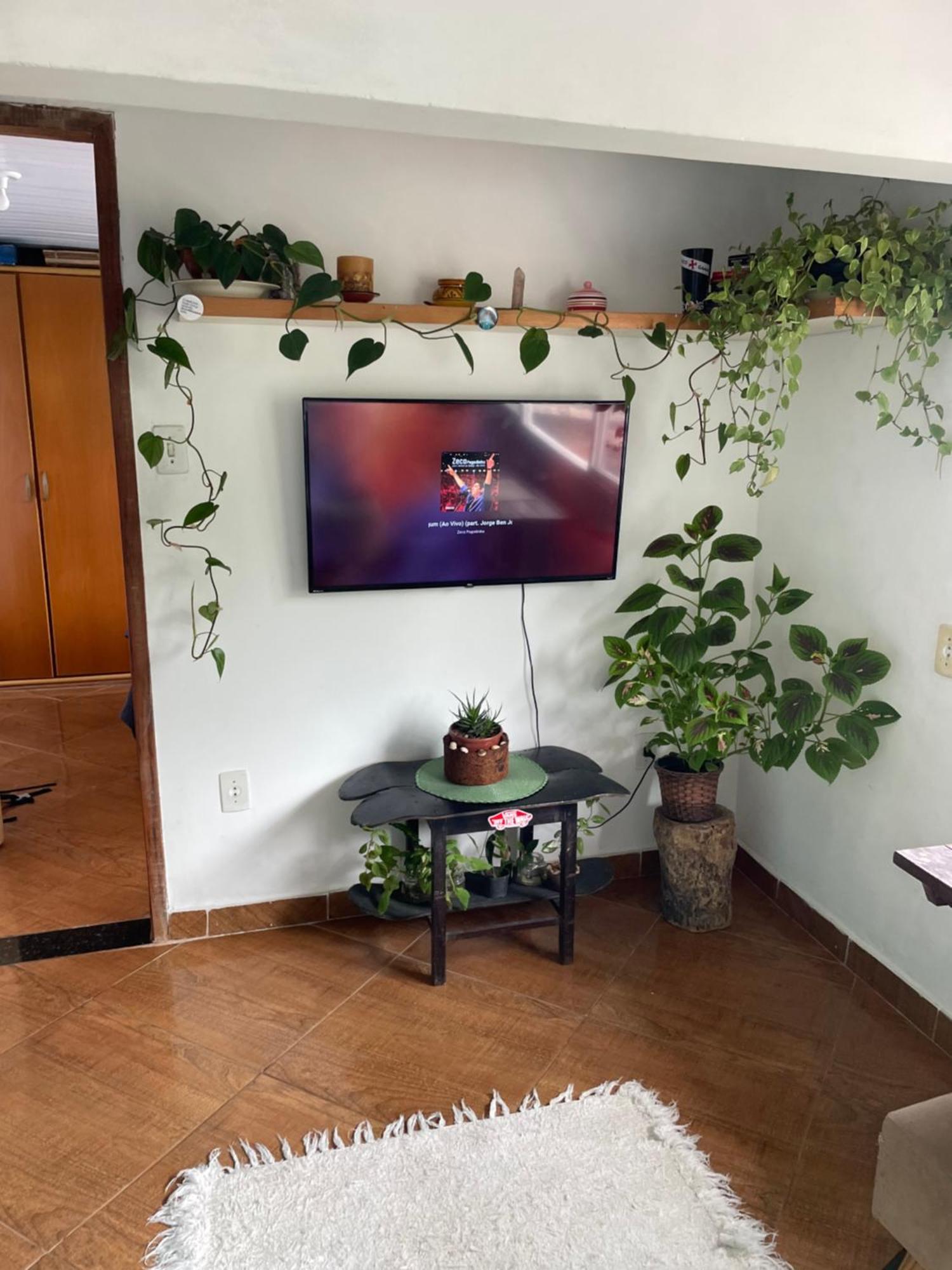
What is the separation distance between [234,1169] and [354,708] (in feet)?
4.00

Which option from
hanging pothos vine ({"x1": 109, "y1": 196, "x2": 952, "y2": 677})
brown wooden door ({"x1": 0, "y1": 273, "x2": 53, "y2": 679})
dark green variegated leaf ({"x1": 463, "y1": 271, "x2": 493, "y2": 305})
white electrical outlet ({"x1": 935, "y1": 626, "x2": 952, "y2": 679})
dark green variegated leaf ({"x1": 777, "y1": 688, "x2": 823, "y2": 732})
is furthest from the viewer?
brown wooden door ({"x1": 0, "y1": 273, "x2": 53, "y2": 679})

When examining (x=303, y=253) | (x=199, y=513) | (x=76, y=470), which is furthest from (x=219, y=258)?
(x=76, y=470)

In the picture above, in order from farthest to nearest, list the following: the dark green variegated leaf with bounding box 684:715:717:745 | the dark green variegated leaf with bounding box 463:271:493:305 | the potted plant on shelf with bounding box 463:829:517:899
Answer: the potted plant on shelf with bounding box 463:829:517:899 < the dark green variegated leaf with bounding box 684:715:717:745 < the dark green variegated leaf with bounding box 463:271:493:305

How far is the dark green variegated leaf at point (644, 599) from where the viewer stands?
9.05 ft

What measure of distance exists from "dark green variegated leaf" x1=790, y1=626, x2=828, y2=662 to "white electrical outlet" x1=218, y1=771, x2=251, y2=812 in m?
1.54

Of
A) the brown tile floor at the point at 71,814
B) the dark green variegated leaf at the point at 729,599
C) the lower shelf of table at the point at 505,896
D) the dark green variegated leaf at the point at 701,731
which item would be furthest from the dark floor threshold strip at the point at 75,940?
the dark green variegated leaf at the point at 729,599

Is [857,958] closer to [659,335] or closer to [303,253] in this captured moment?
[659,335]

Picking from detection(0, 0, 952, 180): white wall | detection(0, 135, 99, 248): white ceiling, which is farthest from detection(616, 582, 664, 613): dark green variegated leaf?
detection(0, 135, 99, 248): white ceiling

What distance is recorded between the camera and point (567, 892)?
2.65 meters

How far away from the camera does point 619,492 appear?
9.21ft

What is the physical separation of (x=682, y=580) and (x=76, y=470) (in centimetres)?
341

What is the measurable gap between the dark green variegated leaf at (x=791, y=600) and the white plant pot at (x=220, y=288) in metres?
1.56

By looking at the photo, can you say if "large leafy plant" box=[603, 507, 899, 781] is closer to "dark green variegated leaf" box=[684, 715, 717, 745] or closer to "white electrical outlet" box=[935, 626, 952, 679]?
"dark green variegated leaf" box=[684, 715, 717, 745]

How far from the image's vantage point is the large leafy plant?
247 centimetres
